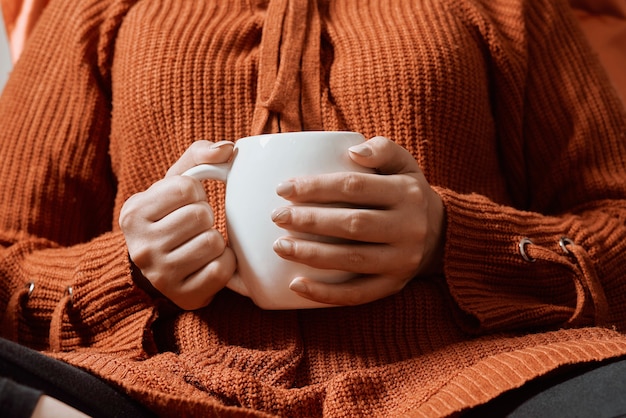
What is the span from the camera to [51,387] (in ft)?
1.53

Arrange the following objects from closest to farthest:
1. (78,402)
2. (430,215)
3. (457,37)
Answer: (78,402) → (430,215) → (457,37)

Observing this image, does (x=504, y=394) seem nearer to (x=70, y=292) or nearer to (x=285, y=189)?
(x=285, y=189)

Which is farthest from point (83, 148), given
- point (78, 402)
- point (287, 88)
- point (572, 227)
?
point (572, 227)

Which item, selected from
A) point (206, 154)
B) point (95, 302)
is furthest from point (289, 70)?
point (95, 302)

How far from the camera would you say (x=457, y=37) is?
28.9 inches

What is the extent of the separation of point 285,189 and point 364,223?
0.21ft

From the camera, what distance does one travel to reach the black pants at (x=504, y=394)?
1.44ft

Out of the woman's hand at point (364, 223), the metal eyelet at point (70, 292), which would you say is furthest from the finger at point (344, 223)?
the metal eyelet at point (70, 292)

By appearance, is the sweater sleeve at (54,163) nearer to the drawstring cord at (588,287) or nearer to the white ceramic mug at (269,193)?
the white ceramic mug at (269,193)

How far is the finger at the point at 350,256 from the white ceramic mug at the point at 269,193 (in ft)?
0.04

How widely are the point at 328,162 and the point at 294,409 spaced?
0.62ft

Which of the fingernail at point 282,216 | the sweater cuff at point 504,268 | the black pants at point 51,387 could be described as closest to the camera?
the black pants at point 51,387

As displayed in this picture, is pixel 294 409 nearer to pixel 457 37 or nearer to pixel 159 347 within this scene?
pixel 159 347

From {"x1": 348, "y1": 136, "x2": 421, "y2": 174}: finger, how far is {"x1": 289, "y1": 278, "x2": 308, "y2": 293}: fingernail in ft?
0.31
